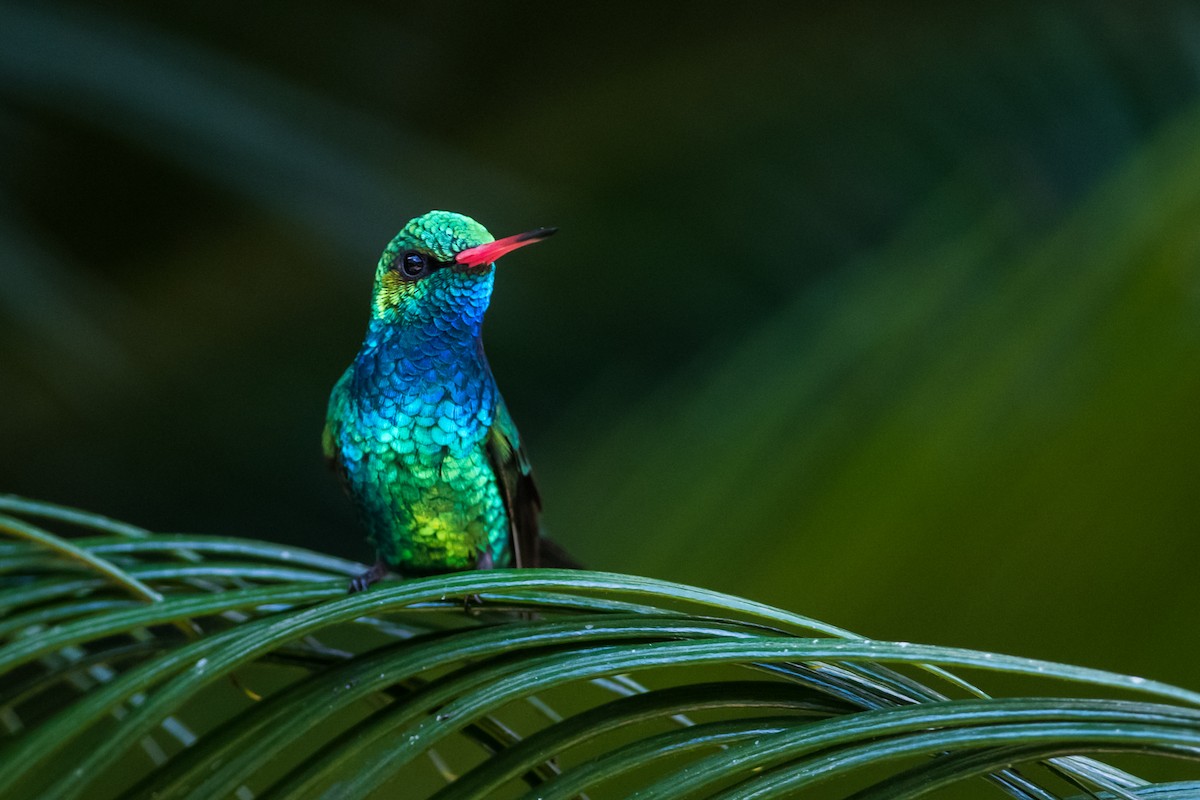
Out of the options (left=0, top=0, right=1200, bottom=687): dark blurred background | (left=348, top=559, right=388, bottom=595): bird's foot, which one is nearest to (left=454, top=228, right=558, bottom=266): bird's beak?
(left=348, top=559, right=388, bottom=595): bird's foot

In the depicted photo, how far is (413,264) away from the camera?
2.68 ft

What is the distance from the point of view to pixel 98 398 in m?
1.98

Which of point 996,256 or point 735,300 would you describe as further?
point 735,300

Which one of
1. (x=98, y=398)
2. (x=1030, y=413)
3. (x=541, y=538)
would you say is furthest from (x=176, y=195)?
(x=1030, y=413)

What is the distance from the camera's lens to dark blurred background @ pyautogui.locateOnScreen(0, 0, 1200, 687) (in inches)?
44.9

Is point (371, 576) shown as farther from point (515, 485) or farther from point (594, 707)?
point (594, 707)

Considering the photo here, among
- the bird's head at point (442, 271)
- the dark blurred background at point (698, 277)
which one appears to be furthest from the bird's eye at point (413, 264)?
the dark blurred background at point (698, 277)

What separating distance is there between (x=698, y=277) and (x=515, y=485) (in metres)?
1.15

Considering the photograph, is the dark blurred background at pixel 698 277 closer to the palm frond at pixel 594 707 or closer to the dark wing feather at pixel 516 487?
the dark wing feather at pixel 516 487

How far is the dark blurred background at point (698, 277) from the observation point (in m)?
1.14

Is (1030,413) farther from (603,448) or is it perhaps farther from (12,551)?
(12,551)

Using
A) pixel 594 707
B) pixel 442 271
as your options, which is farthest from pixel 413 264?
pixel 594 707

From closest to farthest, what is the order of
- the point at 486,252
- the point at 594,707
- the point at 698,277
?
the point at 594,707 < the point at 486,252 < the point at 698,277

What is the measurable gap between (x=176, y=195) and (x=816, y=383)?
1.39m
